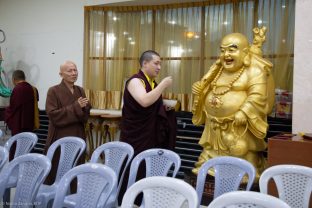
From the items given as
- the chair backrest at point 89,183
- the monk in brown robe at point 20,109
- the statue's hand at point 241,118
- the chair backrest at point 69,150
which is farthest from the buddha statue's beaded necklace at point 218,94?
the monk in brown robe at point 20,109

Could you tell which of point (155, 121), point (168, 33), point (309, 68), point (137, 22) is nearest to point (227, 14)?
point (168, 33)

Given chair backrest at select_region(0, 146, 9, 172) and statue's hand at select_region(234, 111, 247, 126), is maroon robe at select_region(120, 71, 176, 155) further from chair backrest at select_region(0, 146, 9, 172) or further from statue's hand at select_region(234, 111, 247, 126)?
chair backrest at select_region(0, 146, 9, 172)

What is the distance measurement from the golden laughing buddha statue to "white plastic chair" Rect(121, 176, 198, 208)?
1.83m

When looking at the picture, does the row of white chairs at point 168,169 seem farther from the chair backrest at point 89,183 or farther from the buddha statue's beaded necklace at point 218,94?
the buddha statue's beaded necklace at point 218,94

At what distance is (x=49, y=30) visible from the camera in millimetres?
6273

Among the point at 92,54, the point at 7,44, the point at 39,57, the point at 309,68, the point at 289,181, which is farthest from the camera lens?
the point at 7,44

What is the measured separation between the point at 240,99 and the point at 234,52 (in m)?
0.44

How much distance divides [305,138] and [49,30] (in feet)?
15.9

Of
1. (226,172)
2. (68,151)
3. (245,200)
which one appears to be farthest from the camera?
(68,151)

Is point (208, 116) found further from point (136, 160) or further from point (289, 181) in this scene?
point (289, 181)

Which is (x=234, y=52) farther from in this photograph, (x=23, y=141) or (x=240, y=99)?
(x=23, y=141)

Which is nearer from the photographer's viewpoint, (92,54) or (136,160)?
(136,160)

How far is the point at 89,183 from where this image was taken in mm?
1878

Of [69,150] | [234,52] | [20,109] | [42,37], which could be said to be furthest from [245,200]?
[42,37]
